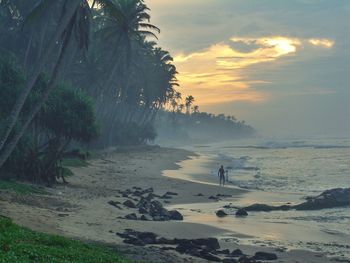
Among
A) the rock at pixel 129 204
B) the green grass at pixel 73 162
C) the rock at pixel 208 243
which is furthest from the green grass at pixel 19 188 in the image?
→ the green grass at pixel 73 162

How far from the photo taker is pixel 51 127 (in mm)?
33250

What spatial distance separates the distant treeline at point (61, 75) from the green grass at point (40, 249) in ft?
32.3

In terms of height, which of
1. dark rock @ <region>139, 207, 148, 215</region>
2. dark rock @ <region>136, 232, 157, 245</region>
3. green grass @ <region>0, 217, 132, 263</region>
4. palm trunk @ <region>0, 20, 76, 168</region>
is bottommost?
dark rock @ <region>136, 232, 157, 245</region>

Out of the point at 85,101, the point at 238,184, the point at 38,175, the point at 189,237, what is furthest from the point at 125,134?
the point at 189,237

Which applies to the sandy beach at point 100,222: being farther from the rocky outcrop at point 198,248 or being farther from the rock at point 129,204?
the rock at point 129,204

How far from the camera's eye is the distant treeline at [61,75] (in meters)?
24.7

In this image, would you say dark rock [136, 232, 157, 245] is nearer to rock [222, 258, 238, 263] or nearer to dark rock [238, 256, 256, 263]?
rock [222, 258, 238, 263]

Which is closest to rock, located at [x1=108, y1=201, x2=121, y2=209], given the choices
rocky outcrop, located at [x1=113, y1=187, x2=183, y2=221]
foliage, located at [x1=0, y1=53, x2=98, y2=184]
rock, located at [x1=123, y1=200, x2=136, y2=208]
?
rocky outcrop, located at [x1=113, y1=187, x2=183, y2=221]

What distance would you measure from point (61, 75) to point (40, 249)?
150 ft

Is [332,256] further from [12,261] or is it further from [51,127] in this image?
[51,127]

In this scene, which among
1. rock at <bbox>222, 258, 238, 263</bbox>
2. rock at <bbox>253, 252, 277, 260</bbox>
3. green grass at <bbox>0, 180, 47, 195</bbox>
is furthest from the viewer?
green grass at <bbox>0, 180, 47, 195</bbox>

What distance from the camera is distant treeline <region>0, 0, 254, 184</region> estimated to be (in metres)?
24.7

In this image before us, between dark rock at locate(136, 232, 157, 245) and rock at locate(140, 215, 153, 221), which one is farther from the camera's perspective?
rock at locate(140, 215, 153, 221)

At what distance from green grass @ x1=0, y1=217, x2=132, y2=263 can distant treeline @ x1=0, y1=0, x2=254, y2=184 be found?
387 inches
